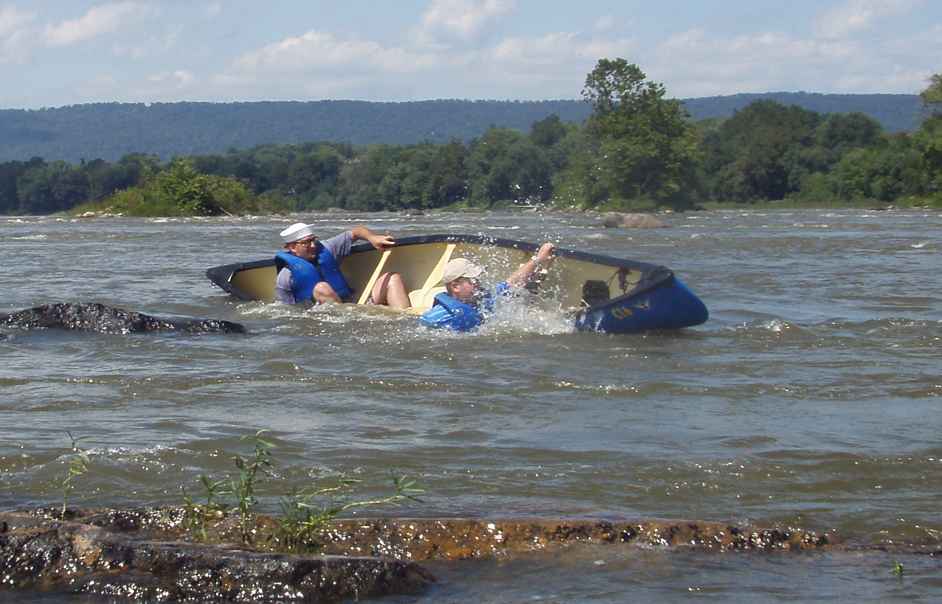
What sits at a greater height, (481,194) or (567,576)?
(567,576)

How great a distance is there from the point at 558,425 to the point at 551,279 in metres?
5.38

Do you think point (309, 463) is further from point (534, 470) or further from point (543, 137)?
point (543, 137)

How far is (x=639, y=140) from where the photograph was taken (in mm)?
79250

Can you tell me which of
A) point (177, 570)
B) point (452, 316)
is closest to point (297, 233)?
point (452, 316)

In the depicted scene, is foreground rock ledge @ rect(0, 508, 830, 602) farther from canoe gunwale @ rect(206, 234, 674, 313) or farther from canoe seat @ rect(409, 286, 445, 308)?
canoe seat @ rect(409, 286, 445, 308)

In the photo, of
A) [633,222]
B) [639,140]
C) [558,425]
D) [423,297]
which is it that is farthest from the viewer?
[639,140]

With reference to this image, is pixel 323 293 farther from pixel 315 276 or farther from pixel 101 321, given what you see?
pixel 101 321

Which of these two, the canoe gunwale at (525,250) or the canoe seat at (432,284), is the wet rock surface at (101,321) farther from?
the canoe gunwale at (525,250)

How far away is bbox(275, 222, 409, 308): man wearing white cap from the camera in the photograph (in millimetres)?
13617

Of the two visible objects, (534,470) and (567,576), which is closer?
(567,576)

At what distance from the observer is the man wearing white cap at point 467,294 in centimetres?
1170

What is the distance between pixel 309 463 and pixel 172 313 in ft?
27.2

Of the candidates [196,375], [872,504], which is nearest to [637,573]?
[872,504]

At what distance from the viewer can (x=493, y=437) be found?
287 inches
